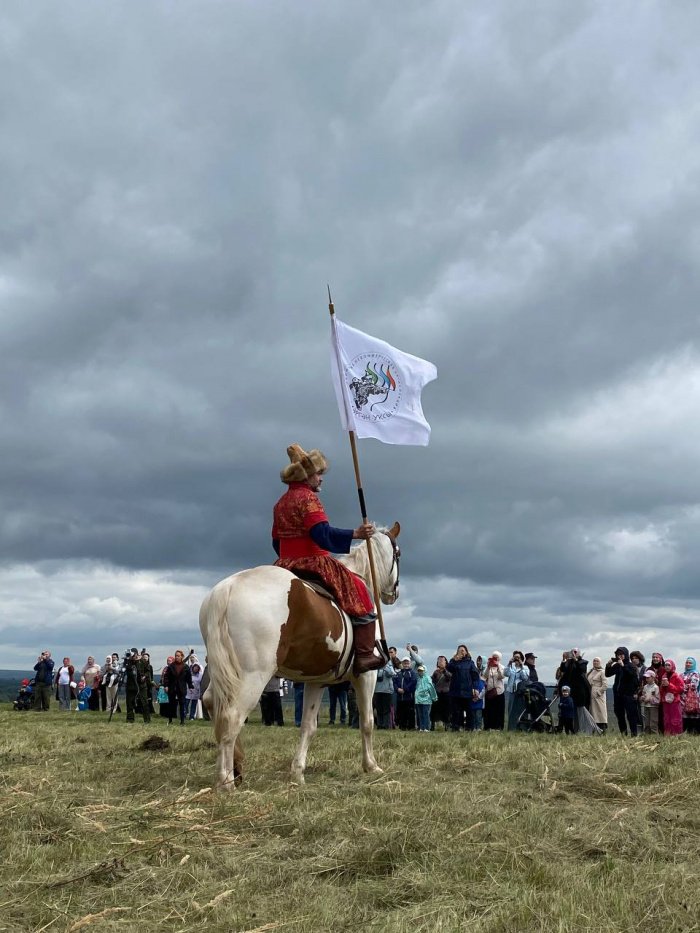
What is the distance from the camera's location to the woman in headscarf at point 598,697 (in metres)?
22.6

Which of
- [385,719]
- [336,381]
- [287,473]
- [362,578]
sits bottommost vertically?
[385,719]

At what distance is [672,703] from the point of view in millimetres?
20000

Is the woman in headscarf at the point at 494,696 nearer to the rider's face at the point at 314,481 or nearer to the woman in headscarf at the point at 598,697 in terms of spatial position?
the woman in headscarf at the point at 598,697

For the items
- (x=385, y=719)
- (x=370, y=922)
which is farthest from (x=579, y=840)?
(x=385, y=719)

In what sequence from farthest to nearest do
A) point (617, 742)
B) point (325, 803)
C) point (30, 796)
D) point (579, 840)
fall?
1. point (617, 742)
2. point (30, 796)
3. point (325, 803)
4. point (579, 840)

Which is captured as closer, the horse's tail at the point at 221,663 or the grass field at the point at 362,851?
the grass field at the point at 362,851

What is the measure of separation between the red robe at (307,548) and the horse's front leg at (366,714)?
93 cm

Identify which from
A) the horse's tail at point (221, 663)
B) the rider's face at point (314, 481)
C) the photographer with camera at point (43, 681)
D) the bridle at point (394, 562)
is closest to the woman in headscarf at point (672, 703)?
the bridle at point (394, 562)

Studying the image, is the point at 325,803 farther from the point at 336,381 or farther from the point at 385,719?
the point at 385,719

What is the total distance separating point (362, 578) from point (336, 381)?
2.71 meters

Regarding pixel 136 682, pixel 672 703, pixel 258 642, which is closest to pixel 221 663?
pixel 258 642

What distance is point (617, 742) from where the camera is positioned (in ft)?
42.2

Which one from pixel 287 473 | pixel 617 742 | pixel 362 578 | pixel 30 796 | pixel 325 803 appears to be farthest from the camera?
pixel 617 742

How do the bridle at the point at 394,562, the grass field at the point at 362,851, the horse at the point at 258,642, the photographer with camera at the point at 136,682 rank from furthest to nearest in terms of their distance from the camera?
the photographer with camera at the point at 136,682 < the bridle at the point at 394,562 < the horse at the point at 258,642 < the grass field at the point at 362,851
